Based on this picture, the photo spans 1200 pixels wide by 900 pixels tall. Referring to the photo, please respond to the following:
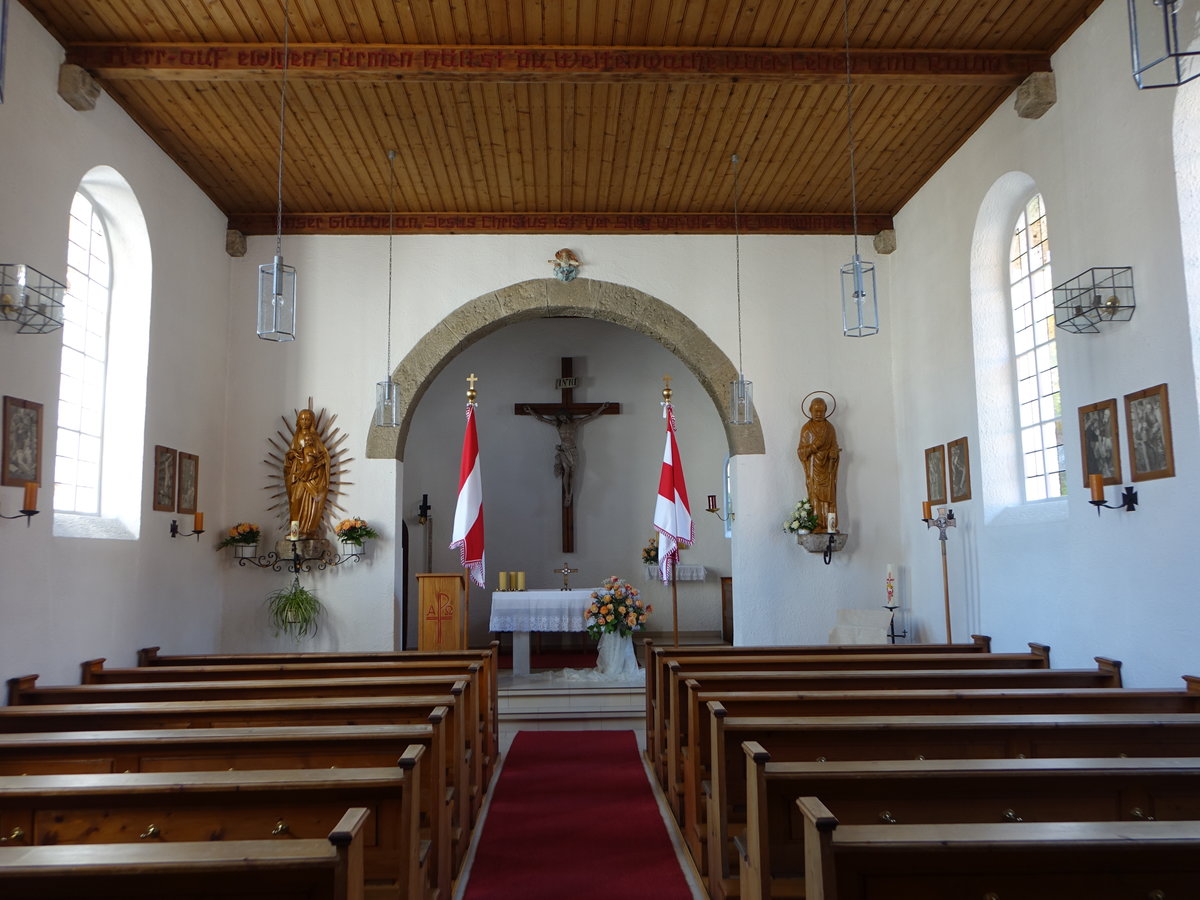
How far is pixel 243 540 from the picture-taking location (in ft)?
26.4

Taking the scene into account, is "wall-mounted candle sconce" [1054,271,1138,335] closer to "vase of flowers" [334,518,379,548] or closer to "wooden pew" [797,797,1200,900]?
"wooden pew" [797,797,1200,900]

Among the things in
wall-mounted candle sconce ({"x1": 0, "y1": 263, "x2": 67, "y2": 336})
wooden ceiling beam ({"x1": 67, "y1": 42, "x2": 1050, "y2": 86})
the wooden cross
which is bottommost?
the wooden cross

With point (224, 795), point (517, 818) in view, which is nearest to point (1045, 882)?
point (224, 795)

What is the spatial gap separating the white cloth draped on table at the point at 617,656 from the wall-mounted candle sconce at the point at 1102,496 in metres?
4.67

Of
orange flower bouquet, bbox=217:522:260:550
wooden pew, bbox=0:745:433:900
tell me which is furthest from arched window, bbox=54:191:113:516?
wooden pew, bbox=0:745:433:900

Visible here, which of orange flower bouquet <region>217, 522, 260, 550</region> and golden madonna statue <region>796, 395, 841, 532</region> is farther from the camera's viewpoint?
golden madonna statue <region>796, 395, 841, 532</region>

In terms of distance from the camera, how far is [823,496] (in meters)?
8.38

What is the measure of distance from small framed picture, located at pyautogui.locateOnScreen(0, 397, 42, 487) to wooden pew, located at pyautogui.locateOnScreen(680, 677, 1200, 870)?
12.8ft

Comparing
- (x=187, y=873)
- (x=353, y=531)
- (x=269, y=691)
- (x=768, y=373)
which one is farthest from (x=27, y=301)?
(x=768, y=373)

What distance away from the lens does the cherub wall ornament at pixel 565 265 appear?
8648 millimetres

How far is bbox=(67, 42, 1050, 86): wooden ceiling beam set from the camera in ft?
18.9

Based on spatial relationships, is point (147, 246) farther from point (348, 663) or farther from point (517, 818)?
point (517, 818)

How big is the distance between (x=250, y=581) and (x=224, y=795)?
6074mm

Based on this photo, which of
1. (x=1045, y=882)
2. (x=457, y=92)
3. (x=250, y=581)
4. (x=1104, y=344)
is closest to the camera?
(x=1045, y=882)
